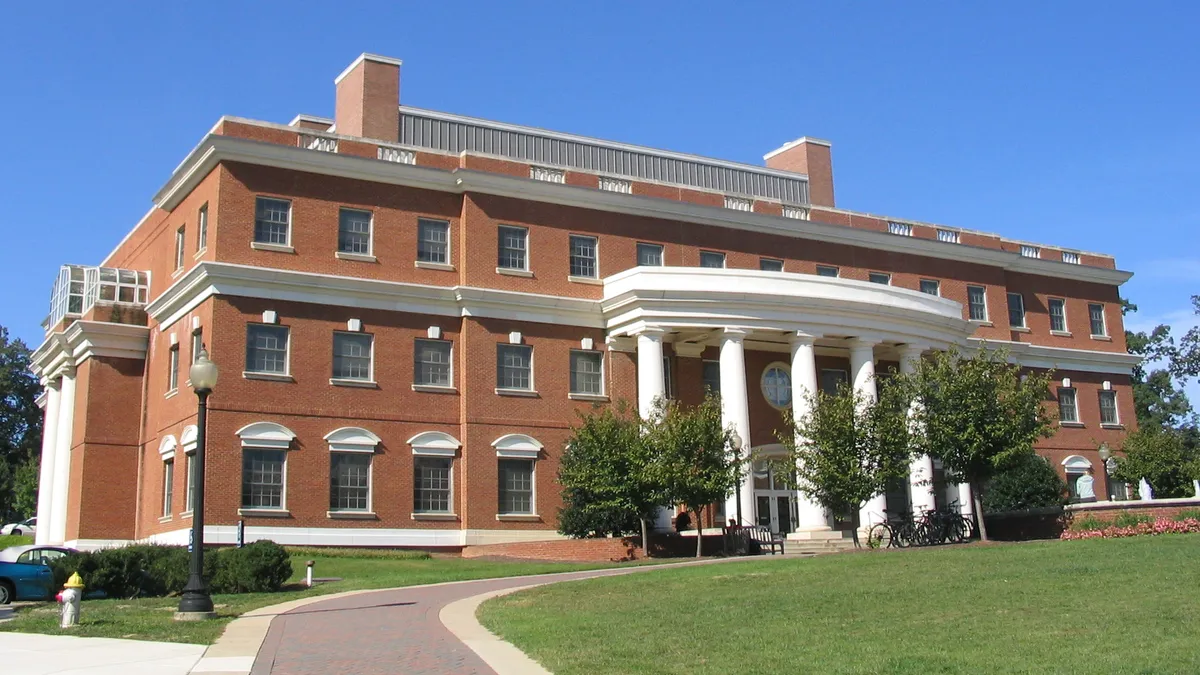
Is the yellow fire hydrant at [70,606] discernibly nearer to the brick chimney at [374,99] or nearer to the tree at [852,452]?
the tree at [852,452]

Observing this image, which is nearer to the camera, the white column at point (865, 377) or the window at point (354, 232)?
the window at point (354, 232)

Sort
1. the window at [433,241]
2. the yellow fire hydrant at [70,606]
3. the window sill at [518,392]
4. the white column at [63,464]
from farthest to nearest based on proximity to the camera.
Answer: the white column at [63,464] < the window at [433,241] < the window sill at [518,392] < the yellow fire hydrant at [70,606]

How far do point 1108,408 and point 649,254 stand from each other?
25.8m

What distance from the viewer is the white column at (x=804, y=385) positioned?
41062mm

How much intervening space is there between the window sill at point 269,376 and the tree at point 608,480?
9.26 metres

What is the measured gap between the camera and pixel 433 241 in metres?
43.1

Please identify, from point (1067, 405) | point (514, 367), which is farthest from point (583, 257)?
point (1067, 405)

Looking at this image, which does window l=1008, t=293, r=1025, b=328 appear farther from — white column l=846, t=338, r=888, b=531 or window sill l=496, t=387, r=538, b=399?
window sill l=496, t=387, r=538, b=399

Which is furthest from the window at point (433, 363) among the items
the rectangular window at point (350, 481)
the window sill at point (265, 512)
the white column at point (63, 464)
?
the white column at point (63, 464)

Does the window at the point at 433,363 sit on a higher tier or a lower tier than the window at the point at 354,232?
lower

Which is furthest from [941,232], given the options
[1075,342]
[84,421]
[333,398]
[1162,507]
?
[84,421]

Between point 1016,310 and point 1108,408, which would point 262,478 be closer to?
point 1016,310

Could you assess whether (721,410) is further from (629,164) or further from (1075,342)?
(1075,342)

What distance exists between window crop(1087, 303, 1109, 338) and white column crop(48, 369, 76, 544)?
45.5m
